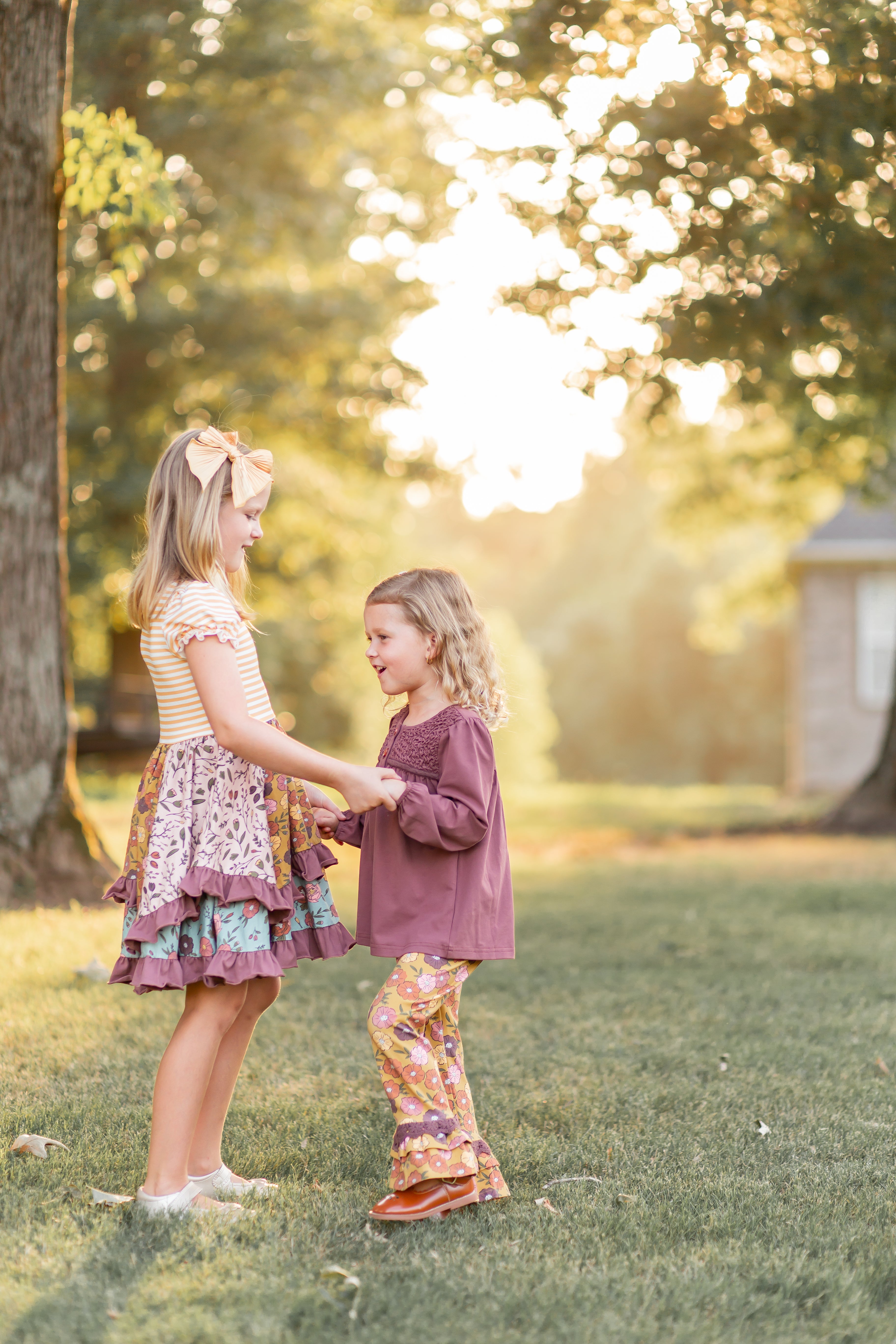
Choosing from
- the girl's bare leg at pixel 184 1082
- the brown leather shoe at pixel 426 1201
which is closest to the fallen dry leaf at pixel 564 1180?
the brown leather shoe at pixel 426 1201

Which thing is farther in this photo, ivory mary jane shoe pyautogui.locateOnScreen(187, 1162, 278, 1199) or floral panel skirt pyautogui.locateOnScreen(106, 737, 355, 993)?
ivory mary jane shoe pyautogui.locateOnScreen(187, 1162, 278, 1199)

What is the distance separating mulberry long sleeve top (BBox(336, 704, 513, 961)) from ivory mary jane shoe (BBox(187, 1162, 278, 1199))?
2.11ft

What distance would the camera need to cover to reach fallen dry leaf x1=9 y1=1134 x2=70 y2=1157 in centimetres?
320

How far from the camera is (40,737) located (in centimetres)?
628

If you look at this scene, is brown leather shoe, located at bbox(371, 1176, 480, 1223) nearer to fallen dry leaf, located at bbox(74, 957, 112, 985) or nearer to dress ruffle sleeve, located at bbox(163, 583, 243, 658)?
dress ruffle sleeve, located at bbox(163, 583, 243, 658)

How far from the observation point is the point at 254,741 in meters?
2.73

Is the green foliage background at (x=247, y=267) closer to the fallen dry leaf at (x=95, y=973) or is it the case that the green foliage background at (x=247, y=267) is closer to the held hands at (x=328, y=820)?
the fallen dry leaf at (x=95, y=973)

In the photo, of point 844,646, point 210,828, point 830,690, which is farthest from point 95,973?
point 844,646

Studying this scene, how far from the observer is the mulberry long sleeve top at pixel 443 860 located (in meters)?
2.86

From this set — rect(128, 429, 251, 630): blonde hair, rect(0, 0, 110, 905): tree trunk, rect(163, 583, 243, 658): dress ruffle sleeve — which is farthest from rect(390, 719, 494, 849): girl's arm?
rect(0, 0, 110, 905): tree trunk

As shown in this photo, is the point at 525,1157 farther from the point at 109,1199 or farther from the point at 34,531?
the point at 34,531

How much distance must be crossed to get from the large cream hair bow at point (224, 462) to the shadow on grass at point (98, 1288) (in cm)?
165

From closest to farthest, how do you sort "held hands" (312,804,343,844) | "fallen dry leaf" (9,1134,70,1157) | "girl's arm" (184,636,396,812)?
"girl's arm" (184,636,396,812) < "held hands" (312,804,343,844) < "fallen dry leaf" (9,1134,70,1157)

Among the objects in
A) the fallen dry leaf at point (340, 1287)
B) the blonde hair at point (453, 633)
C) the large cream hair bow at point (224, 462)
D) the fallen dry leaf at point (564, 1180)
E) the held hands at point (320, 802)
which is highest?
the large cream hair bow at point (224, 462)
